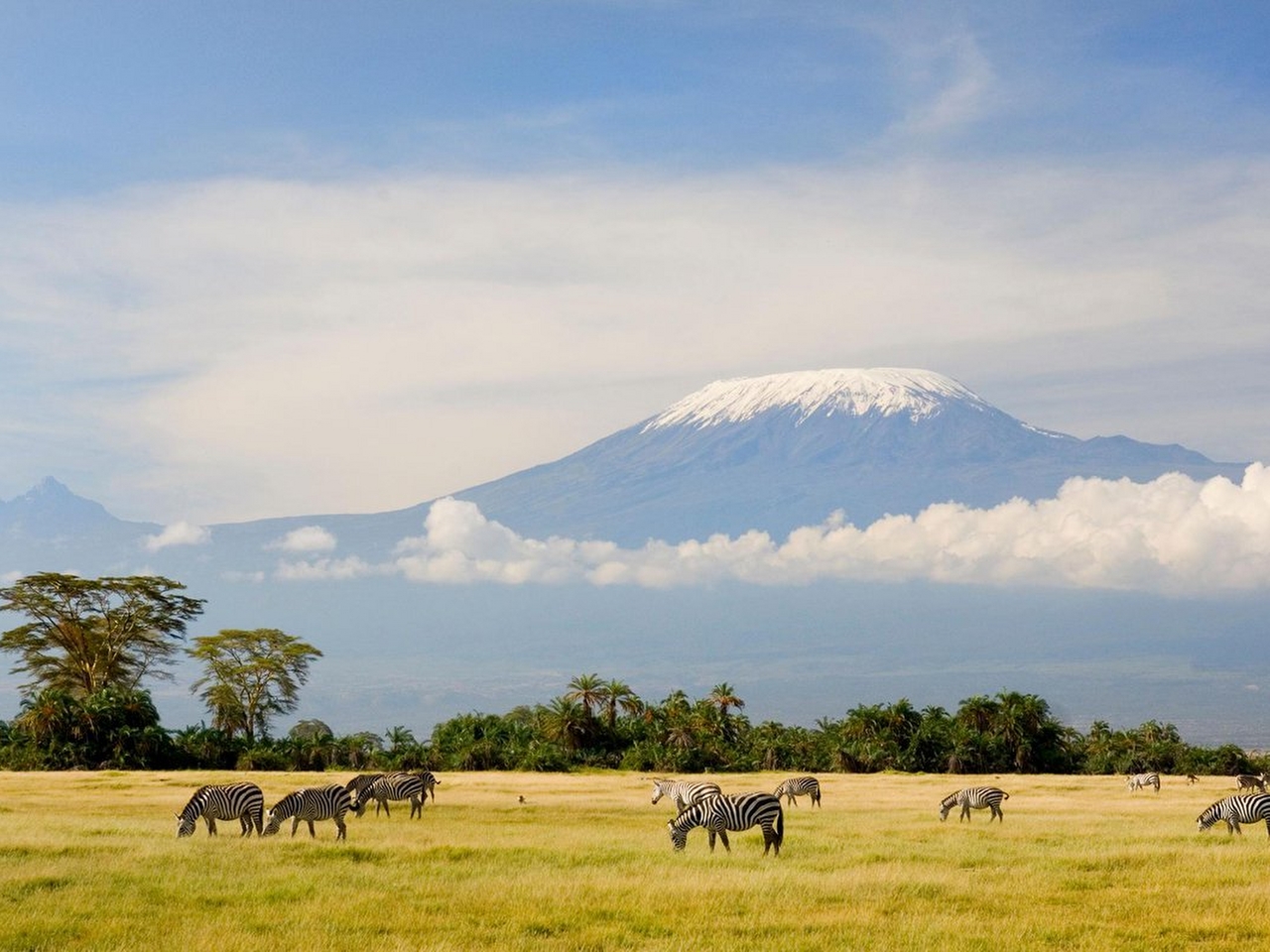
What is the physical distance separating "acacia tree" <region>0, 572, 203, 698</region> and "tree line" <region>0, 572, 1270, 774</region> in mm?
102

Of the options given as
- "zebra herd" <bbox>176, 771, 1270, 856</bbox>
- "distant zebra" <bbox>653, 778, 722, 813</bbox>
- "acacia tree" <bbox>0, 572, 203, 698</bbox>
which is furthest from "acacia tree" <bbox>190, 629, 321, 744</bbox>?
"zebra herd" <bbox>176, 771, 1270, 856</bbox>

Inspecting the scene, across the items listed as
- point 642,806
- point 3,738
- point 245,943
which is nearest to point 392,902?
point 245,943

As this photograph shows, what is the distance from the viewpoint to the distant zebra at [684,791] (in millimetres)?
39906

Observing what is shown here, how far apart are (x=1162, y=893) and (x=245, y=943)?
17086mm

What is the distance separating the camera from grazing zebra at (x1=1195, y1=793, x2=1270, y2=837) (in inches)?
1423

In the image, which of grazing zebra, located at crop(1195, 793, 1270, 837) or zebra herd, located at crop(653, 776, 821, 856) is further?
grazing zebra, located at crop(1195, 793, 1270, 837)

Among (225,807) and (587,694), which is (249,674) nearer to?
(587,694)

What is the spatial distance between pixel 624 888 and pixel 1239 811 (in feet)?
66.0

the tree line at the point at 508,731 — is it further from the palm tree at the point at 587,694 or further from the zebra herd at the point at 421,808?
the zebra herd at the point at 421,808

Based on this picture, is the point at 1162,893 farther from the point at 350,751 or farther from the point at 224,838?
the point at 350,751

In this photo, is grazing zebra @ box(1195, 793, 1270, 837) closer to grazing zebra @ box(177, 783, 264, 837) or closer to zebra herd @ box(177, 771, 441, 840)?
zebra herd @ box(177, 771, 441, 840)

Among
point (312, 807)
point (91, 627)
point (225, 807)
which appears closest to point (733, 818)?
point (312, 807)

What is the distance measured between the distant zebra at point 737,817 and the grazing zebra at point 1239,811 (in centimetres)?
1392

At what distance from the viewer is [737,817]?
31953 millimetres
